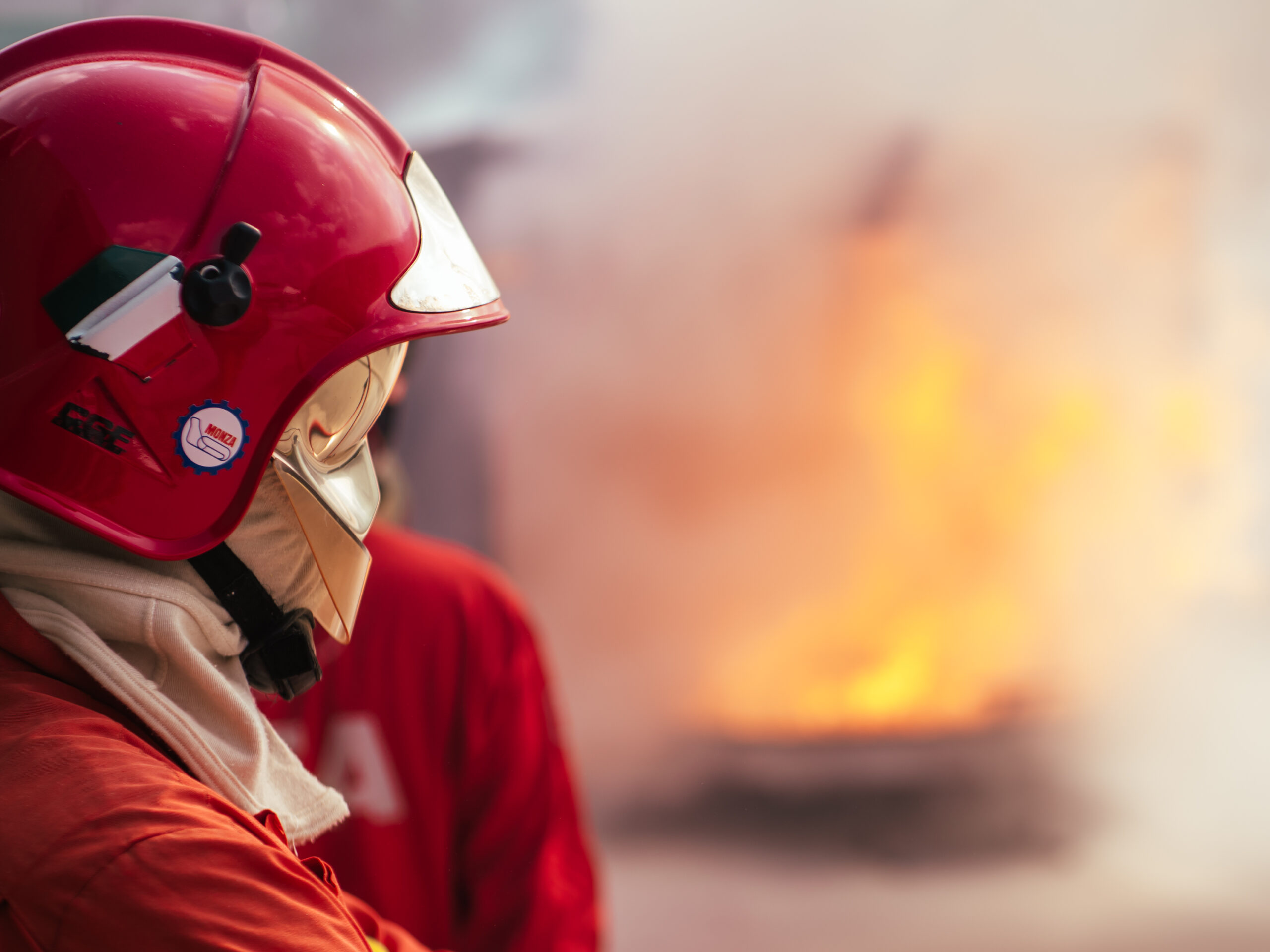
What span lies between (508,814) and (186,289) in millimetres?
1141

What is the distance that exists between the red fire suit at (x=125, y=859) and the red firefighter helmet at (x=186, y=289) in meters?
0.17

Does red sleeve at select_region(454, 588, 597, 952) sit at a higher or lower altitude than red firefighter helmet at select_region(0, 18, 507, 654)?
lower

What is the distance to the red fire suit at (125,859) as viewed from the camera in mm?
633

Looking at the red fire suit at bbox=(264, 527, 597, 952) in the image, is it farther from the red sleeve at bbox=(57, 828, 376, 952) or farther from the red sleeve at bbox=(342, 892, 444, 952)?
the red sleeve at bbox=(57, 828, 376, 952)

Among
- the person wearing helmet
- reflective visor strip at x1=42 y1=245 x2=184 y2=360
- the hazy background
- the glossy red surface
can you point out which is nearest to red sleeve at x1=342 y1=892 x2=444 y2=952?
the person wearing helmet

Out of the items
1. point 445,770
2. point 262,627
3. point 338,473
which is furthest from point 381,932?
point 445,770

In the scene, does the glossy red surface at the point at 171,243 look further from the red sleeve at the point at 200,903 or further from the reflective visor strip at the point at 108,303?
the red sleeve at the point at 200,903

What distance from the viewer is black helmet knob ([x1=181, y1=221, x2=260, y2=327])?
2.74 ft

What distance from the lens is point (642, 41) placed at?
3.20 metres

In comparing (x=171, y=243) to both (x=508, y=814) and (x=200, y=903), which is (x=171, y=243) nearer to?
(x=200, y=903)

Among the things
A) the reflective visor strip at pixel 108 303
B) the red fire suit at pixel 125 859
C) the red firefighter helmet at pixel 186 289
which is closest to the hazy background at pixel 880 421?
the red firefighter helmet at pixel 186 289

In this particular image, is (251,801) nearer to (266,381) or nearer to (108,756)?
(108,756)

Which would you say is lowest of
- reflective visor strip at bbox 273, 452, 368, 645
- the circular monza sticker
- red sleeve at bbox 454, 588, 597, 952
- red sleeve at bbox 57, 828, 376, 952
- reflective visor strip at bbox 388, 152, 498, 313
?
red sleeve at bbox 454, 588, 597, 952

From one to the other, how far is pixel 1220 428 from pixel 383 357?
3189 millimetres
